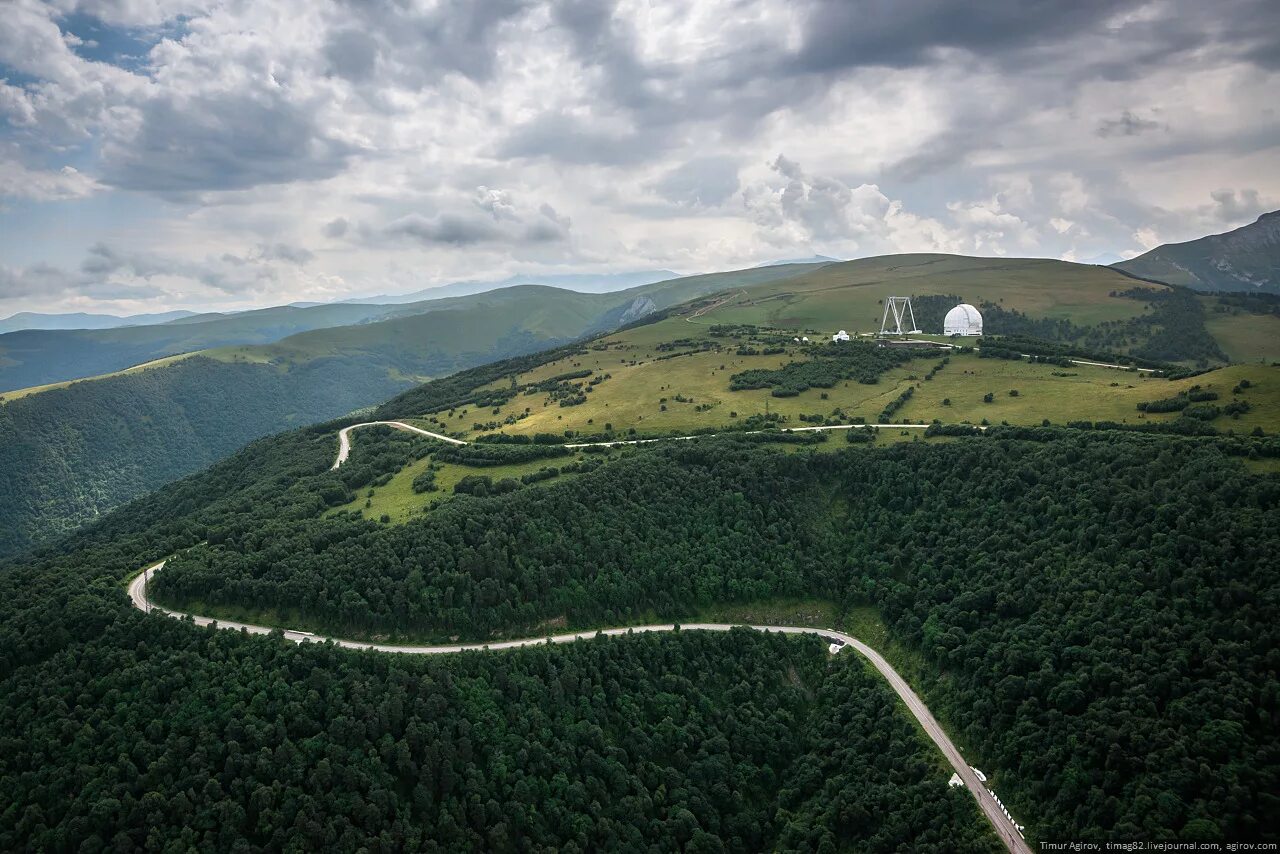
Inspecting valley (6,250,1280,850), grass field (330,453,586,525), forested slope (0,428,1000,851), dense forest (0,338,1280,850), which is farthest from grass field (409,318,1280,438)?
forested slope (0,428,1000,851)

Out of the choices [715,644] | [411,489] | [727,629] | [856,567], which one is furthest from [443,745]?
[411,489]

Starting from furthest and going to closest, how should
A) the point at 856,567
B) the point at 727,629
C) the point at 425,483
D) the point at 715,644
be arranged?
the point at 425,483
the point at 856,567
the point at 727,629
the point at 715,644

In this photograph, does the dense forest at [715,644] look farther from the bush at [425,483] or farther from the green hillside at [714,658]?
the bush at [425,483]

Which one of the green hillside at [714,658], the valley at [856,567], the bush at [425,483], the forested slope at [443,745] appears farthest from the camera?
the bush at [425,483]

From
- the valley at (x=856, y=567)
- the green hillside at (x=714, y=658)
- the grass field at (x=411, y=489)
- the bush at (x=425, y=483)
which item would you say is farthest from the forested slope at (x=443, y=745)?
the bush at (x=425, y=483)

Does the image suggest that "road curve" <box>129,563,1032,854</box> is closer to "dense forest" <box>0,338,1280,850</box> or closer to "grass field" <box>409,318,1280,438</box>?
"dense forest" <box>0,338,1280,850</box>

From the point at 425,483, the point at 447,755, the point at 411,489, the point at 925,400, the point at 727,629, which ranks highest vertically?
the point at 925,400

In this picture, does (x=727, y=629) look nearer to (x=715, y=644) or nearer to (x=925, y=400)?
(x=715, y=644)

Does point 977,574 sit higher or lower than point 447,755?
higher
